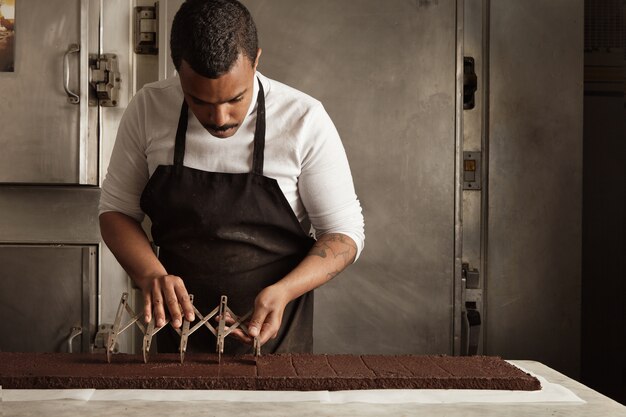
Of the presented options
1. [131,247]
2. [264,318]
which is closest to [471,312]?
[264,318]

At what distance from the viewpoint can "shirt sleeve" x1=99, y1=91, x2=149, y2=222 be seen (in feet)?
6.74

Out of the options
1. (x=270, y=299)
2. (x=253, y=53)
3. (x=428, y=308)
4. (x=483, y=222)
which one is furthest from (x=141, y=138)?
(x=483, y=222)

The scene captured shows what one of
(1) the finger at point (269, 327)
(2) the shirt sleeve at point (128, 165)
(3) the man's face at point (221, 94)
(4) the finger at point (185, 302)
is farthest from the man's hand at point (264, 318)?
(2) the shirt sleeve at point (128, 165)

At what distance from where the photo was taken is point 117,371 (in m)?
1.57

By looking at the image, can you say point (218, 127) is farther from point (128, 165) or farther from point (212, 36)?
point (128, 165)

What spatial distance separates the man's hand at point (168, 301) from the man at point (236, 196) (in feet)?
0.62

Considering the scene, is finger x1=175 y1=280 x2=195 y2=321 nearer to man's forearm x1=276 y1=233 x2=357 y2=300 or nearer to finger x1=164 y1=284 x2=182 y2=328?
finger x1=164 y1=284 x2=182 y2=328

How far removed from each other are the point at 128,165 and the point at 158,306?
1.77ft

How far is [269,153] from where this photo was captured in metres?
2.01

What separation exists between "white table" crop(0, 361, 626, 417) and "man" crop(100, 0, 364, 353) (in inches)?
21.5

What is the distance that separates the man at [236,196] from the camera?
1990mm

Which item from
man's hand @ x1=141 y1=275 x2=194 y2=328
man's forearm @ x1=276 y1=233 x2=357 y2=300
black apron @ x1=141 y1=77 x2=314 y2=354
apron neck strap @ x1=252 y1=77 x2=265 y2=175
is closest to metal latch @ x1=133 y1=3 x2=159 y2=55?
black apron @ x1=141 y1=77 x2=314 y2=354

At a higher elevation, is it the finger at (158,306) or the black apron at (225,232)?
the black apron at (225,232)

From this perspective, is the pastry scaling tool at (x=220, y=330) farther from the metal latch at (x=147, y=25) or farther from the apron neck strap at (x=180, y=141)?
the metal latch at (x=147, y=25)
